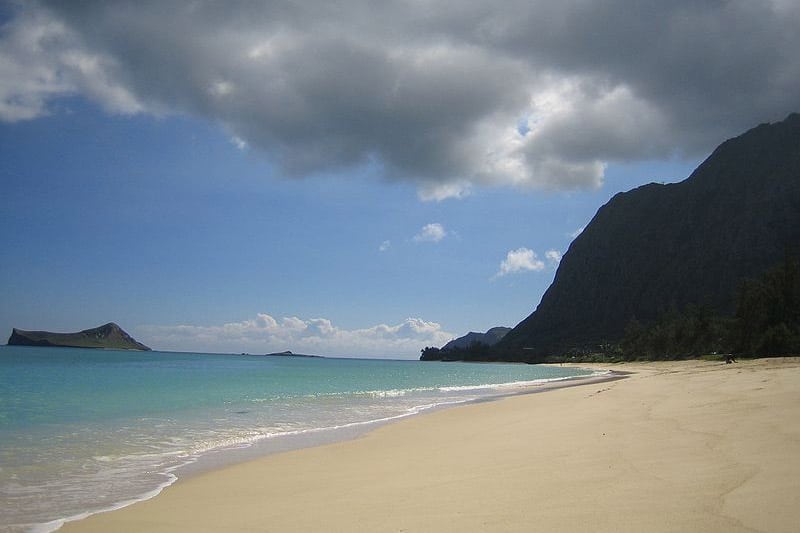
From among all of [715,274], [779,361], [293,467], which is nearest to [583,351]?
[715,274]

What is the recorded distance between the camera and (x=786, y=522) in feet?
13.0

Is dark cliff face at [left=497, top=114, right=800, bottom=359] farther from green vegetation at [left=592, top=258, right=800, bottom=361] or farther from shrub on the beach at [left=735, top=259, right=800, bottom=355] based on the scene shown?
shrub on the beach at [left=735, top=259, right=800, bottom=355]

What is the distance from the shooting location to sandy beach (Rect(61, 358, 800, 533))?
15.3ft

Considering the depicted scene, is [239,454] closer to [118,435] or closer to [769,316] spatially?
[118,435]

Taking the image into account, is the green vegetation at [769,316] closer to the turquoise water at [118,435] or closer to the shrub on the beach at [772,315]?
the shrub on the beach at [772,315]

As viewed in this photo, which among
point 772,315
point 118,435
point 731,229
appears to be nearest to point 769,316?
point 772,315

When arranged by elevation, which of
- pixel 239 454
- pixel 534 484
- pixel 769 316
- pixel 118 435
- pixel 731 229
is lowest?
pixel 118 435

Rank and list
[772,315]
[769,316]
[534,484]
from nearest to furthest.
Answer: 1. [534,484]
2. [772,315]
3. [769,316]

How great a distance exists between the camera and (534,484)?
244 inches

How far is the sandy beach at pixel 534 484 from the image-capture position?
4.66m

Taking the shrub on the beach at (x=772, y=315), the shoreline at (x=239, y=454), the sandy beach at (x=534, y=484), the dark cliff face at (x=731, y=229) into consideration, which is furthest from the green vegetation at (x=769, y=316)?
the dark cliff face at (x=731, y=229)

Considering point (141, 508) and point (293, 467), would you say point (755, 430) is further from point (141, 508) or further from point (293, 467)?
point (141, 508)

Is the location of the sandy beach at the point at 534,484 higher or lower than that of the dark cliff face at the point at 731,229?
lower

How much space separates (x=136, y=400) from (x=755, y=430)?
2594cm
